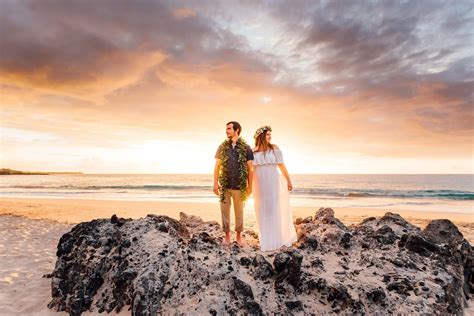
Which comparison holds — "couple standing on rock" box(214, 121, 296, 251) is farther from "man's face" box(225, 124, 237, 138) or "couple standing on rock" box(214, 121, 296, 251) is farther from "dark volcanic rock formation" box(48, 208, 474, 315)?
"dark volcanic rock formation" box(48, 208, 474, 315)

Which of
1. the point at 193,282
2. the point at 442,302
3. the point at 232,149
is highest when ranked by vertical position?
the point at 232,149

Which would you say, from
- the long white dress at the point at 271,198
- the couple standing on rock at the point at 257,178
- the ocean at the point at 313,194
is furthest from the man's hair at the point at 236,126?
the ocean at the point at 313,194

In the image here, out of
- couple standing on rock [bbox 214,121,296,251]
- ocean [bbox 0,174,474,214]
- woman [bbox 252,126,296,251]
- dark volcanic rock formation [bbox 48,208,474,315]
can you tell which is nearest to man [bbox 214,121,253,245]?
couple standing on rock [bbox 214,121,296,251]

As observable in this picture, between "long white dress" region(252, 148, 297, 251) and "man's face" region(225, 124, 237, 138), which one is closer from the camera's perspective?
"long white dress" region(252, 148, 297, 251)

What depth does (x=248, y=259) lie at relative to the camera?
16.2 feet

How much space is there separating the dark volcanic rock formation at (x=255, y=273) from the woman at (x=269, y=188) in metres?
0.64

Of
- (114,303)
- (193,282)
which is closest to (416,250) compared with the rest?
(193,282)

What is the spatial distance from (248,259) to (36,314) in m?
3.53

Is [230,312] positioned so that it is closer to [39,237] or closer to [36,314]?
[36,314]

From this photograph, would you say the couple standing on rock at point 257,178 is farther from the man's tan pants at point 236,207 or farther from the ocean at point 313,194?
the ocean at point 313,194

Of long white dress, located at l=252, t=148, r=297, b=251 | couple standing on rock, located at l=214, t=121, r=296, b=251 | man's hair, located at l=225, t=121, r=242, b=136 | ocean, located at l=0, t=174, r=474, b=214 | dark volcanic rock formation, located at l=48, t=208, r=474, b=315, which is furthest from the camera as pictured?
ocean, located at l=0, t=174, r=474, b=214

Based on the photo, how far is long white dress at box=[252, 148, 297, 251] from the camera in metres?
6.42

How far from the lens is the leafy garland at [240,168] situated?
21.5ft

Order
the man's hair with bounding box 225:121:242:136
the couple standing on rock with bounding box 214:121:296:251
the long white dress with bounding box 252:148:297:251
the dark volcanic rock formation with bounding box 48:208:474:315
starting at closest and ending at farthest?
the dark volcanic rock formation with bounding box 48:208:474:315 < the long white dress with bounding box 252:148:297:251 < the couple standing on rock with bounding box 214:121:296:251 < the man's hair with bounding box 225:121:242:136
